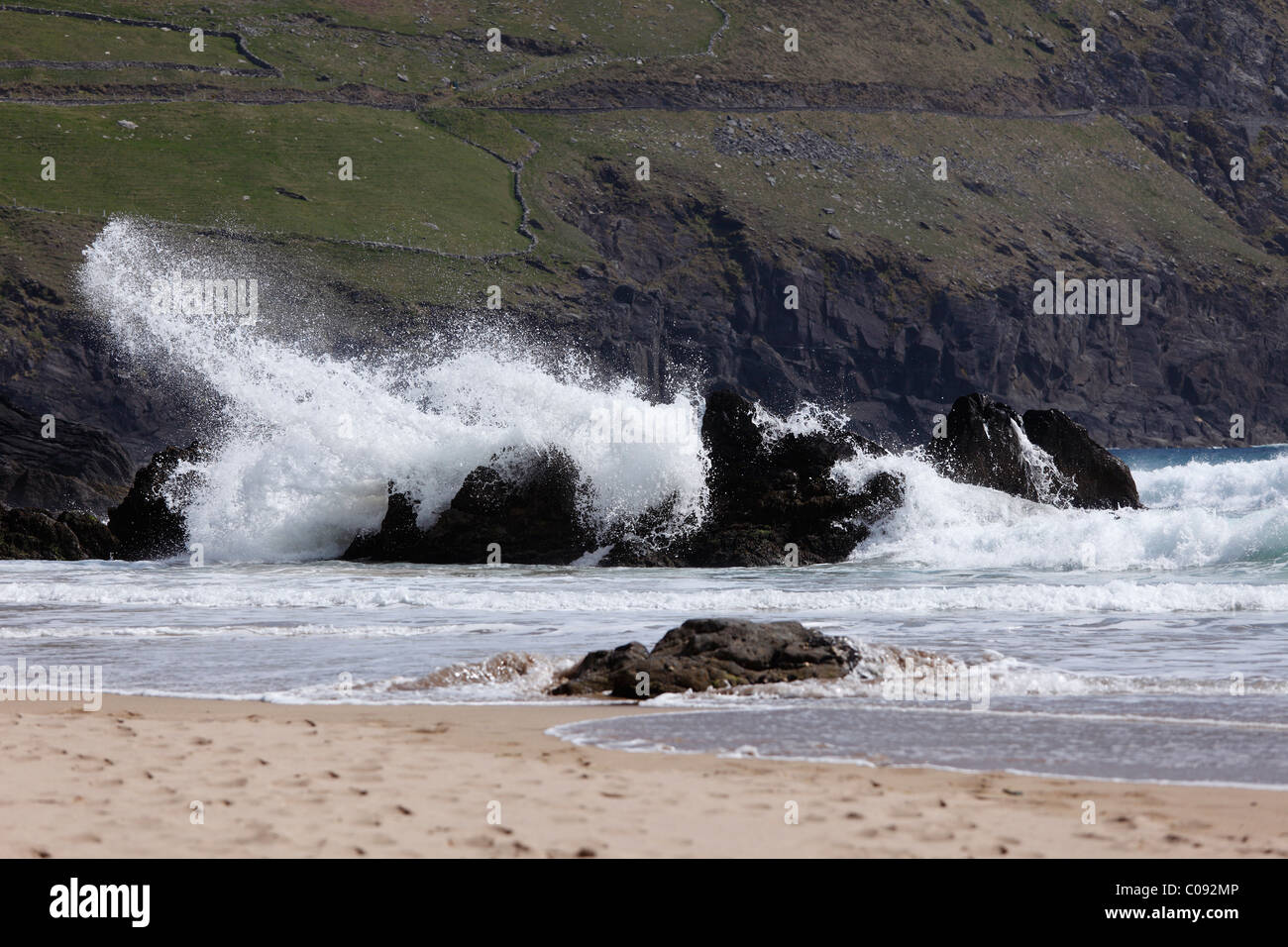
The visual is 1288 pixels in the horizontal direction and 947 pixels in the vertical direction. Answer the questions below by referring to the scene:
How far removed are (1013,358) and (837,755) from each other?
108 meters

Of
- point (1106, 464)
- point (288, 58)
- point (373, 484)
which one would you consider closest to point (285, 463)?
point (373, 484)

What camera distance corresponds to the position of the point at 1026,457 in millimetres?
22266

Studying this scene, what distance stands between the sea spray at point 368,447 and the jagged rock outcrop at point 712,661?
984 centimetres

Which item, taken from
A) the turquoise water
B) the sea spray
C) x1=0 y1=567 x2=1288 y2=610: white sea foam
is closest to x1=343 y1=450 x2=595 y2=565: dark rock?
the sea spray

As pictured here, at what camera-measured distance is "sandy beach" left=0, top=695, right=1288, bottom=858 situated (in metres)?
5.19

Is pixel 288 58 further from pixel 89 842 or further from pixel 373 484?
pixel 89 842

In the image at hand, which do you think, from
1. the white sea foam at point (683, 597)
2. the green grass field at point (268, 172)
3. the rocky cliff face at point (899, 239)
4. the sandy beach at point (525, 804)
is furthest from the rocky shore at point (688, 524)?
the green grass field at point (268, 172)

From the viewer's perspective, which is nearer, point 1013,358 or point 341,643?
point 341,643

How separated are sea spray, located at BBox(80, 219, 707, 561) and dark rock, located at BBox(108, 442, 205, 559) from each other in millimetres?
308

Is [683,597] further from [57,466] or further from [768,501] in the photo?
[57,466]

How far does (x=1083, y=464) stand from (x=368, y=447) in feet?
37.0

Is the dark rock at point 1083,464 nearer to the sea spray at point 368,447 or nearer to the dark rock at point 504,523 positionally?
the sea spray at point 368,447

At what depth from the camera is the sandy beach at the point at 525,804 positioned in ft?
17.0

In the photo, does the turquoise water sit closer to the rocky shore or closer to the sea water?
the sea water
